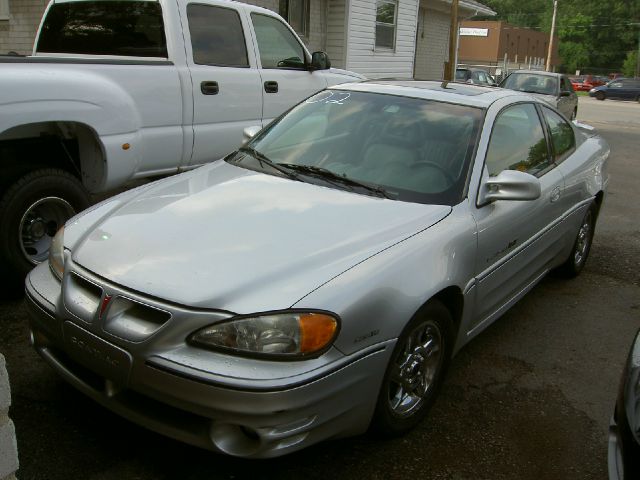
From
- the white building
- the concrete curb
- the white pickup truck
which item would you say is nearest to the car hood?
the concrete curb

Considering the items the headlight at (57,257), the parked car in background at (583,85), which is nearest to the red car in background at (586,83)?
the parked car in background at (583,85)

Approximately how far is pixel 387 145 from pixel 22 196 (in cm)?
236

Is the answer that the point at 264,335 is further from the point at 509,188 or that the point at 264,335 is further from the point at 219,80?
the point at 219,80

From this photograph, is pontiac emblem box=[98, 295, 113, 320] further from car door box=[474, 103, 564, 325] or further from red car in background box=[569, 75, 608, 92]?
red car in background box=[569, 75, 608, 92]

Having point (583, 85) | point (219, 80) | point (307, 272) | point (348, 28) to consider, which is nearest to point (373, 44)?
point (348, 28)

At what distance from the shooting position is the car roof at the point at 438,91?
153 inches

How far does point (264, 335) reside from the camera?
7.64 feet

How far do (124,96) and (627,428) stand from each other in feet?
12.5

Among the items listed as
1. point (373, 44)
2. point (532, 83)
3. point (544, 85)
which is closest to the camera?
point (373, 44)

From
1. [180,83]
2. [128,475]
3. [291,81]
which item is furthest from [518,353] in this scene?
[291,81]

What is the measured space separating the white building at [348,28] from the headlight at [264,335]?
33.2 ft

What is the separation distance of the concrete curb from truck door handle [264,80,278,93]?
467 cm

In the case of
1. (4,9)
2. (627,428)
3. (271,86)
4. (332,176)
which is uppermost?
(4,9)

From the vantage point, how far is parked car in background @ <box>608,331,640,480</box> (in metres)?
2.17
